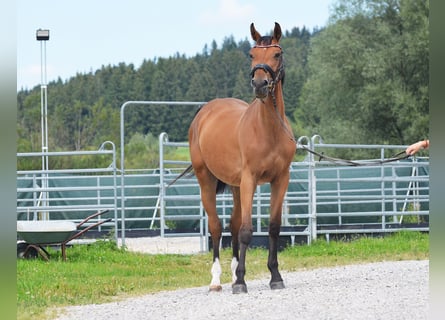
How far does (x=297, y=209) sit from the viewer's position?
16.3 metres

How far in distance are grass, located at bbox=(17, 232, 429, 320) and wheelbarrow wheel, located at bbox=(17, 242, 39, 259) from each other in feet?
0.62

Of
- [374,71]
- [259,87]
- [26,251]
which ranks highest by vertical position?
[374,71]

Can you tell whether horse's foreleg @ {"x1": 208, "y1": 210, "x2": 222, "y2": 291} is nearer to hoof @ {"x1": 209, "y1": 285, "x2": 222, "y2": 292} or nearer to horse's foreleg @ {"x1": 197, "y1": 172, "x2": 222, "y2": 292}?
horse's foreleg @ {"x1": 197, "y1": 172, "x2": 222, "y2": 292}

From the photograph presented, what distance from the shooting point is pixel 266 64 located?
22.5 feet

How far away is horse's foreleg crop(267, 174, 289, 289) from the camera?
285 inches

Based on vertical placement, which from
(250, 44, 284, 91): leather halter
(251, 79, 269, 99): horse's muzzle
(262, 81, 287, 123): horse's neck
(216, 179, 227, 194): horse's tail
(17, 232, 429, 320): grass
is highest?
(250, 44, 284, 91): leather halter

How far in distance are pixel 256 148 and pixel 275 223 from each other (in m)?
0.78

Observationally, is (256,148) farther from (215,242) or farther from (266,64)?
→ (215,242)

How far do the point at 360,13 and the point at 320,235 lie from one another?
75.2ft

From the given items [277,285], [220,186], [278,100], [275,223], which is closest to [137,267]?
[220,186]

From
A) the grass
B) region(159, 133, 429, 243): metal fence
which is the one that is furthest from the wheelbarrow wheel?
region(159, 133, 429, 243): metal fence
